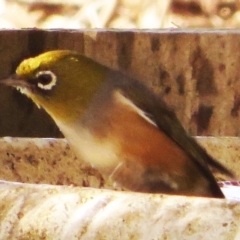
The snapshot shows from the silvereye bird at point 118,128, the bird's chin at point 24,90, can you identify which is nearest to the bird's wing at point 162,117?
the silvereye bird at point 118,128

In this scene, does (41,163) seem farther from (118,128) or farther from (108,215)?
(108,215)

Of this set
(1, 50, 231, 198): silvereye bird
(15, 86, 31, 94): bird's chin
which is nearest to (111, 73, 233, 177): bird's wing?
(1, 50, 231, 198): silvereye bird

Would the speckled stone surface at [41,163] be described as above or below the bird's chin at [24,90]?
below

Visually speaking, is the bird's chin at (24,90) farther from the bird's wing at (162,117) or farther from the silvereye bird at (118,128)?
the bird's wing at (162,117)

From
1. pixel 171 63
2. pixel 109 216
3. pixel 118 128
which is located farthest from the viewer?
pixel 171 63

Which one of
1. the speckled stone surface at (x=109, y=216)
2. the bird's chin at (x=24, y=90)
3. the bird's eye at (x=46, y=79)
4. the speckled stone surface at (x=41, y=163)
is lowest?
the speckled stone surface at (x=41, y=163)

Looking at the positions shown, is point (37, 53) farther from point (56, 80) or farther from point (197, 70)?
point (197, 70)

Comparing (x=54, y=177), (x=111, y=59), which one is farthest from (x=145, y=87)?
(x=54, y=177)

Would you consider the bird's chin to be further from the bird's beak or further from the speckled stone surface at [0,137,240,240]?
the speckled stone surface at [0,137,240,240]

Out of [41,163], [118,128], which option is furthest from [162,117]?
[41,163]
